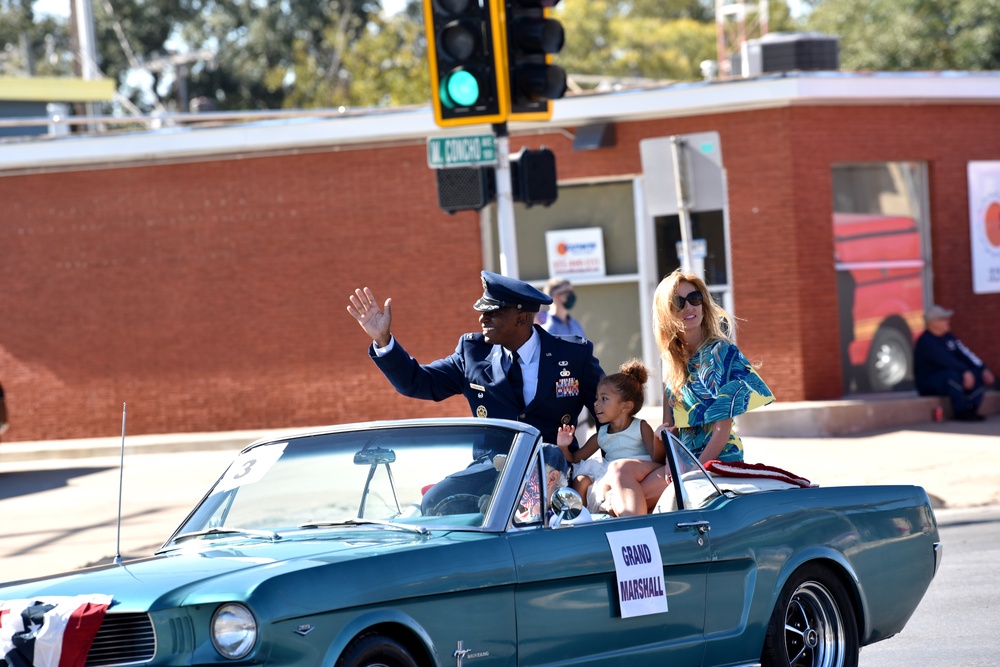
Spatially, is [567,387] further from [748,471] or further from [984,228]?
[984,228]

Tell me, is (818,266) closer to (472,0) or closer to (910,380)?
(910,380)

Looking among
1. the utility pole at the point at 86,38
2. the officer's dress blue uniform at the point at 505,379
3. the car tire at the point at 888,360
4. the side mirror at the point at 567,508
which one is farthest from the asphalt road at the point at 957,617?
the utility pole at the point at 86,38

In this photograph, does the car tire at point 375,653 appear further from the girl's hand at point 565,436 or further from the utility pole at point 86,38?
the utility pole at point 86,38

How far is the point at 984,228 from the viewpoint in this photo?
714 inches

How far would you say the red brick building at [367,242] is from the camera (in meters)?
17.2

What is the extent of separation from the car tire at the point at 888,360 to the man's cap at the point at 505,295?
40.2 feet

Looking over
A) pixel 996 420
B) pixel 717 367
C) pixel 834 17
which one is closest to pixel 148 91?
pixel 834 17

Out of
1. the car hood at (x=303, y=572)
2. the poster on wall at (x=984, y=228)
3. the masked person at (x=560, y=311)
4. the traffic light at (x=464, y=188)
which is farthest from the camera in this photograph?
the poster on wall at (x=984, y=228)

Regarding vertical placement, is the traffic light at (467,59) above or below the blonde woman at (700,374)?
above

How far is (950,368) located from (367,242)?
7393mm

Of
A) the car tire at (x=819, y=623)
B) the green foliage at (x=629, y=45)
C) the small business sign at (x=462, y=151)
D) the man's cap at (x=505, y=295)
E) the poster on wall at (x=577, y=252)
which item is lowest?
the car tire at (x=819, y=623)

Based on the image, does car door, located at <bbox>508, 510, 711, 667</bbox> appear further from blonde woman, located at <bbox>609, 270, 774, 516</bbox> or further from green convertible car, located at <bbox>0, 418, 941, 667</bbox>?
blonde woman, located at <bbox>609, 270, 774, 516</bbox>

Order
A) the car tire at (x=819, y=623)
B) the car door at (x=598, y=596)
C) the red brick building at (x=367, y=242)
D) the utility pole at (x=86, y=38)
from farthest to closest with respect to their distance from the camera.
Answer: the utility pole at (x=86, y=38), the red brick building at (x=367, y=242), the car tire at (x=819, y=623), the car door at (x=598, y=596)

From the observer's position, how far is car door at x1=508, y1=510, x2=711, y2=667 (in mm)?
4988
